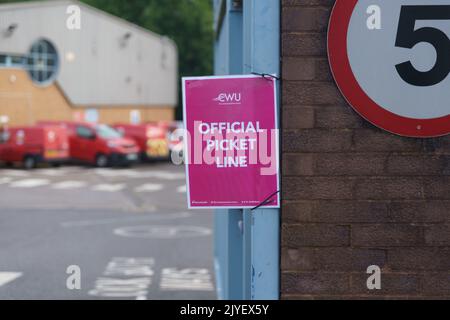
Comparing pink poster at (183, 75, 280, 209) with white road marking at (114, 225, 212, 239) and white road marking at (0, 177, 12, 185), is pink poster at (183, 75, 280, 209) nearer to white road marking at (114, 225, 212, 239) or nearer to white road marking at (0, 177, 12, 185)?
white road marking at (114, 225, 212, 239)

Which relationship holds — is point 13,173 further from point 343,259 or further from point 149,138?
point 343,259

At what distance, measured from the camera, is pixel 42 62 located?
134 ft

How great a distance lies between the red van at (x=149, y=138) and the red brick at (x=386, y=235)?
31644mm

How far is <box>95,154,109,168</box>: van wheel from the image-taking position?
108 feet

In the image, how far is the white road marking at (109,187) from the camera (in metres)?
24.4

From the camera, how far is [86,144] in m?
33.1

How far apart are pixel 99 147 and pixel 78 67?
1096 cm

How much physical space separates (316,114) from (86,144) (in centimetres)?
2987

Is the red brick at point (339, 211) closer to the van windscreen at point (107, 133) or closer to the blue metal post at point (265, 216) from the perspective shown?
the blue metal post at point (265, 216)

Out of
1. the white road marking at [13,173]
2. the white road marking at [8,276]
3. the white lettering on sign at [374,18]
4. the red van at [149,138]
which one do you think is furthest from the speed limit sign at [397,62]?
the red van at [149,138]

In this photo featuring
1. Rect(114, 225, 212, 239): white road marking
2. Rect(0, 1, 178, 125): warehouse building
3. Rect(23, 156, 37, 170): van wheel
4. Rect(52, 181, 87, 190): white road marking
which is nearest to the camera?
Rect(114, 225, 212, 239): white road marking

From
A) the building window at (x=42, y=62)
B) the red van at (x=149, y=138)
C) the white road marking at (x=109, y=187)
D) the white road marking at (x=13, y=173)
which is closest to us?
the white road marking at (x=109, y=187)

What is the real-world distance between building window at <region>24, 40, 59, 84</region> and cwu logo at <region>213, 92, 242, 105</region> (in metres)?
37.0

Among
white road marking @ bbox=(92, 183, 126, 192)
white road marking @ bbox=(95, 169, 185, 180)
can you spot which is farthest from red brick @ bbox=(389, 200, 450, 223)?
white road marking @ bbox=(95, 169, 185, 180)
